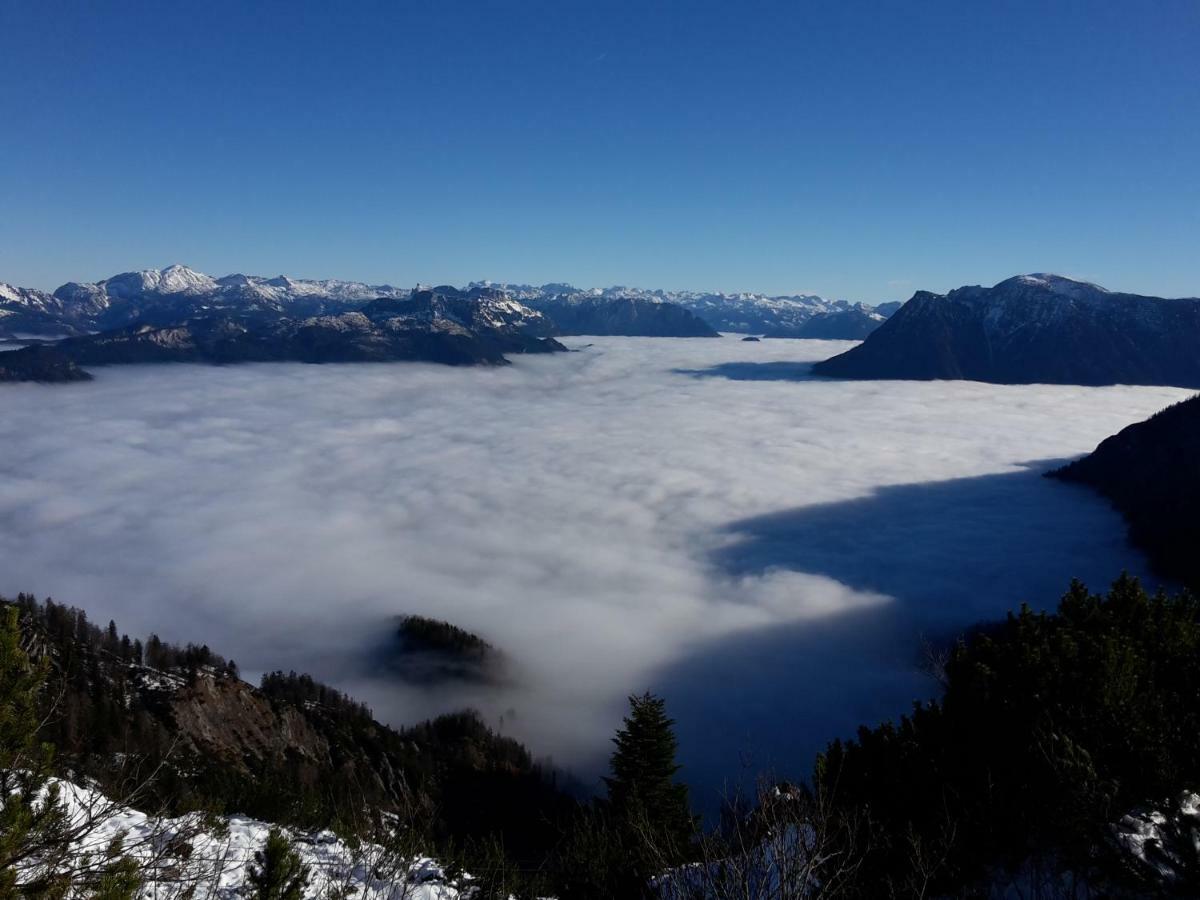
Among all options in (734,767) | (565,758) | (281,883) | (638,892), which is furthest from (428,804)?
(281,883)

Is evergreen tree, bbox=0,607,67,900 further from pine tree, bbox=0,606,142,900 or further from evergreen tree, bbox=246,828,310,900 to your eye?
evergreen tree, bbox=246,828,310,900

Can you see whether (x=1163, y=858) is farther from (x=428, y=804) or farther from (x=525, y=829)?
(x=525, y=829)

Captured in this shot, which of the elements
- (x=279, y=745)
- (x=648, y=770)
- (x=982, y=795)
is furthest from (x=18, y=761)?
(x=279, y=745)

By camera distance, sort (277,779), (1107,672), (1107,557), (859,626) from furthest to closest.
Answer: (1107,557), (859,626), (277,779), (1107,672)

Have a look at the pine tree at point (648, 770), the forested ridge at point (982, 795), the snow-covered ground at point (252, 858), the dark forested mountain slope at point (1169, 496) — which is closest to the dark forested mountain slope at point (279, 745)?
the forested ridge at point (982, 795)

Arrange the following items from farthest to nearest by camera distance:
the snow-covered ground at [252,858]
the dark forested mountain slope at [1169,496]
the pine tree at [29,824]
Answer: the dark forested mountain slope at [1169,496]
the snow-covered ground at [252,858]
the pine tree at [29,824]

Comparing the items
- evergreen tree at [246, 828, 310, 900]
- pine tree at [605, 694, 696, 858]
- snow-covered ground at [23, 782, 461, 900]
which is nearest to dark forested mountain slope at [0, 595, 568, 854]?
snow-covered ground at [23, 782, 461, 900]

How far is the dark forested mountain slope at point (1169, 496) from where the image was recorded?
486 feet

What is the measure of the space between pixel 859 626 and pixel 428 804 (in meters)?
104

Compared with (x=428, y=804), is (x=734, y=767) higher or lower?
lower

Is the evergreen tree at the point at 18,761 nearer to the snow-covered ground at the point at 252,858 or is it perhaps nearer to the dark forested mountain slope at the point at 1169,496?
the snow-covered ground at the point at 252,858

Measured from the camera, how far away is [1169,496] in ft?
569

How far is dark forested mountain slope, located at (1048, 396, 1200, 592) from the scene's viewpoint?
5832 inches

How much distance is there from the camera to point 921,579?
172 m
